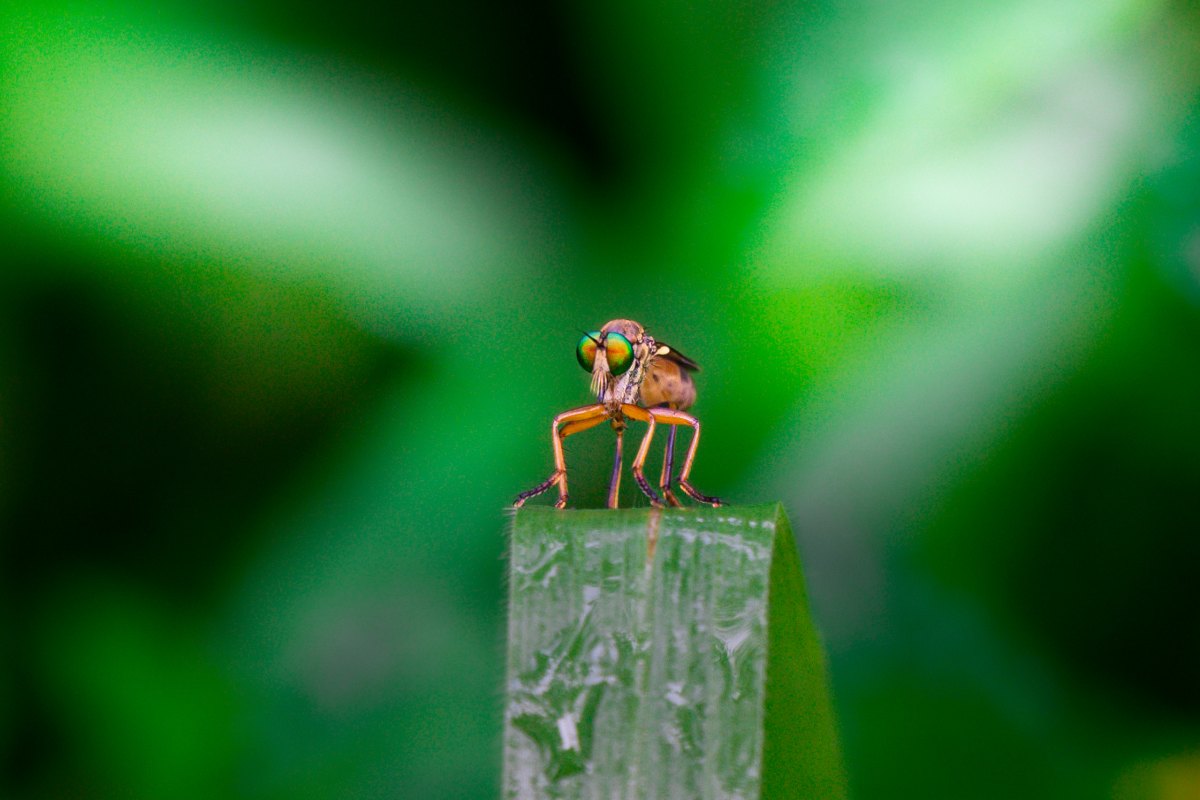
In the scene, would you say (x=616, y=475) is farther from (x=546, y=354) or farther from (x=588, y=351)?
(x=546, y=354)

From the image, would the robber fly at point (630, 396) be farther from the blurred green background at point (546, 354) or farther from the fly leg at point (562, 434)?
the blurred green background at point (546, 354)

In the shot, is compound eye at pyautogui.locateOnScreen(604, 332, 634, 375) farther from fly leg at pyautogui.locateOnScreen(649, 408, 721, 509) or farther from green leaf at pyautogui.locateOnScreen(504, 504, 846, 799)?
green leaf at pyautogui.locateOnScreen(504, 504, 846, 799)

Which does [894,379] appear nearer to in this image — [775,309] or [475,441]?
[775,309]

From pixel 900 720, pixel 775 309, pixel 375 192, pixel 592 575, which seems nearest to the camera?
pixel 592 575

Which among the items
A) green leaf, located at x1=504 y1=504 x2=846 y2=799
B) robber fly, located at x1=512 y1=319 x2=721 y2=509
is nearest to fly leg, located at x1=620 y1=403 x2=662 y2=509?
robber fly, located at x1=512 y1=319 x2=721 y2=509

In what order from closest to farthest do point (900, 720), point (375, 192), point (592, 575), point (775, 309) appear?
point (592, 575) < point (900, 720) < point (775, 309) < point (375, 192)

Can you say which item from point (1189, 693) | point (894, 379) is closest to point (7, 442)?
point (894, 379)
